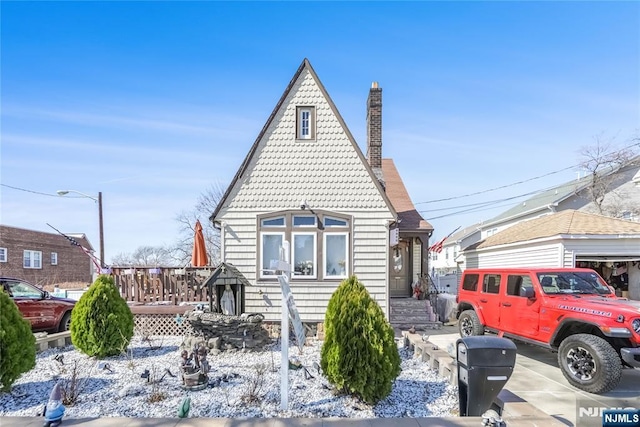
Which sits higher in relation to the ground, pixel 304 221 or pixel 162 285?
pixel 304 221

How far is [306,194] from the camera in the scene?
32.2ft

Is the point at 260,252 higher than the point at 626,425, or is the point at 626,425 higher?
the point at 260,252

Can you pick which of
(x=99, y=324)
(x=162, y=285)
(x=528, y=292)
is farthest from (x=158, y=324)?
(x=528, y=292)

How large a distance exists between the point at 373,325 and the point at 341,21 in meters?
7.31

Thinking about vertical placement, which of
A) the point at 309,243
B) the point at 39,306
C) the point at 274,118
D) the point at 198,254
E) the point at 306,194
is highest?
the point at 274,118

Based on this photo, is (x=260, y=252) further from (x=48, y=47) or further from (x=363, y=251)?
(x=48, y=47)

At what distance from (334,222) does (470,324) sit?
4188 millimetres

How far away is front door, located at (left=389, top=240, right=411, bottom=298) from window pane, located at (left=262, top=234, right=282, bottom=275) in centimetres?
586

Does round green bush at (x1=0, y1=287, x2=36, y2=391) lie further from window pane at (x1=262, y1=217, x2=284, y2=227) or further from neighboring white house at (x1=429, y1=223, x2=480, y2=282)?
neighboring white house at (x1=429, y1=223, x2=480, y2=282)

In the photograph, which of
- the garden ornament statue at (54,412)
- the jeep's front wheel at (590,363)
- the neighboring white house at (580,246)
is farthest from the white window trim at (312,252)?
the neighboring white house at (580,246)

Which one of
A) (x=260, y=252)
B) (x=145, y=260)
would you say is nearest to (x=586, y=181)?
(x=260, y=252)

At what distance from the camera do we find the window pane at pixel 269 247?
9.67 meters

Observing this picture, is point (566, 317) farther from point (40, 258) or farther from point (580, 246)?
point (40, 258)

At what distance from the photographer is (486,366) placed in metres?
3.70
